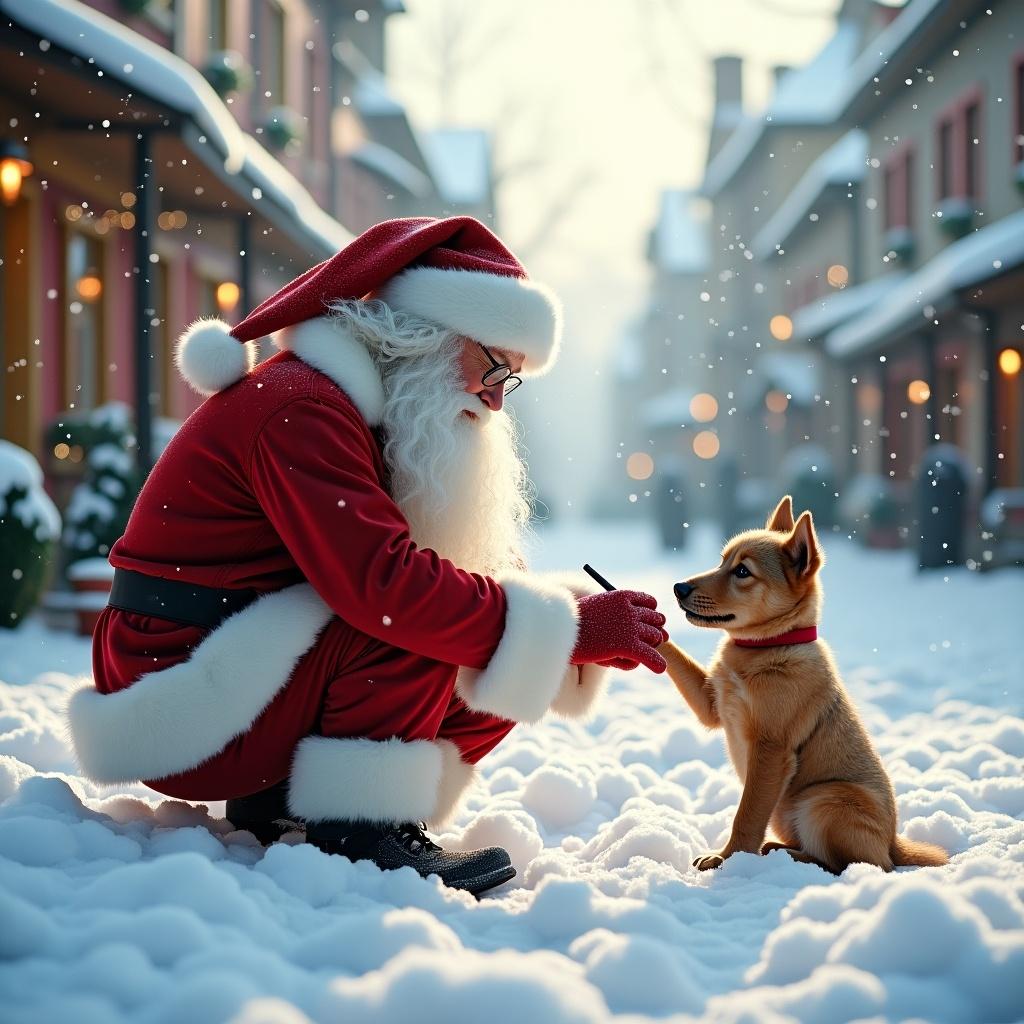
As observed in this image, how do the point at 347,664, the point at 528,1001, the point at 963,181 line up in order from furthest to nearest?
the point at 963,181, the point at 347,664, the point at 528,1001

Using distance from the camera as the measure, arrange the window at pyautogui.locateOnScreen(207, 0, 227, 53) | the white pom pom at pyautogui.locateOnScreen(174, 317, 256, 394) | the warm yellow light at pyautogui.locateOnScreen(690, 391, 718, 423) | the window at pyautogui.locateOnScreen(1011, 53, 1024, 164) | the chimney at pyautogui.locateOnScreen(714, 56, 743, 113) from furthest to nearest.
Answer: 1. the chimney at pyautogui.locateOnScreen(714, 56, 743, 113)
2. the warm yellow light at pyautogui.locateOnScreen(690, 391, 718, 423)
3. the window at pyautogui.locateOnScreen(1011, 53, 1024, 164)
4. the window at pyautogui.locateOnScreen(207, 0, 227, 53)
5. the white pom pom at pyautogui.locateOnScreen(174, 317, 256, 394)

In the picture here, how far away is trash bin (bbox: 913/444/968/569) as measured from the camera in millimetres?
13078

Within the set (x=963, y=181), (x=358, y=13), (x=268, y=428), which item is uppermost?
(x=358, y=13)

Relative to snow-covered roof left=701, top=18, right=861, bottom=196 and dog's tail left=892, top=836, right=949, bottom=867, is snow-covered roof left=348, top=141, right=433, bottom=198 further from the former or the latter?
dog's tail left=892, top=836, right=949, bottom=867

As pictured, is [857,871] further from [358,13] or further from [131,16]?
[358,13]

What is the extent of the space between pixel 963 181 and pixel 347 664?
15579mm

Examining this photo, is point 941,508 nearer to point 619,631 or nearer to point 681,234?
point 619,631

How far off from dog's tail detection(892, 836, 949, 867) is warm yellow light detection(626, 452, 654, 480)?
1475 inches

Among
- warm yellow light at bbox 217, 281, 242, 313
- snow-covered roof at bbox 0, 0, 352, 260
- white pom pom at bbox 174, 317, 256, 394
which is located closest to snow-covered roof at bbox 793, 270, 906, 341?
warm yellow light at bbox 217, 281, 242, 313

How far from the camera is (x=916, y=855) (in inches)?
120

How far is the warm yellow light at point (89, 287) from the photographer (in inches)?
411

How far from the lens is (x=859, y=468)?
21453 mm

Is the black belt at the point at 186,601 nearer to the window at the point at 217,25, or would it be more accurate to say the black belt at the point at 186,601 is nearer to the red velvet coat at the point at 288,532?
the red velvet coat at the point at 288,532

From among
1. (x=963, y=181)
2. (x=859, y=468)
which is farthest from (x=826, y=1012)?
(x=859, y=468)
